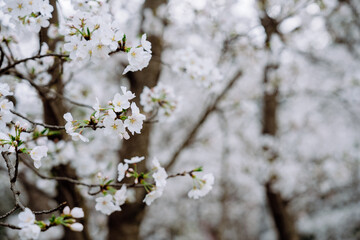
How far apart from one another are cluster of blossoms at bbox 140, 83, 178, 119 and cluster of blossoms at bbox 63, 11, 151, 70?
619 millimetres

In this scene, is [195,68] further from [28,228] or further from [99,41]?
[28,228]

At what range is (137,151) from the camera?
9.55 feet

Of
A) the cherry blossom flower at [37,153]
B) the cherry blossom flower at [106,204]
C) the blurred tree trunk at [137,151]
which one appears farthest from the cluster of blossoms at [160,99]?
the blurred tree trunk at [137,151]

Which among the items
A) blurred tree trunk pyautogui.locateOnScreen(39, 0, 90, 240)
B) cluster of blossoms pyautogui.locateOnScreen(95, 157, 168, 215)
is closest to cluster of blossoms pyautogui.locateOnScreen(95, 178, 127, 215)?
cluster of blossoms pyautogui.locateOnScreen(95, 157, 168, 215)

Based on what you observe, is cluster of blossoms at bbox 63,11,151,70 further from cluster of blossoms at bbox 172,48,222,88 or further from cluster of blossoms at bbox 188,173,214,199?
cluster of blossoms at bbox 172,48,222,88

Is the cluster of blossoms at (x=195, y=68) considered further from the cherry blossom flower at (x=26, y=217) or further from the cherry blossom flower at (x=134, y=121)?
the cherry blossom flower at (x=26, y=217)

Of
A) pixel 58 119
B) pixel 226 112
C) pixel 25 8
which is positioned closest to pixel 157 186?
pixel 25 8

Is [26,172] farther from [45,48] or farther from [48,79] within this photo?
[45,48]

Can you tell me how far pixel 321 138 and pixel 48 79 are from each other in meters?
6.87

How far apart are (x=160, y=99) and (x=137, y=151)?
1267mm

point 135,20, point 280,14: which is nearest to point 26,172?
point 135,20

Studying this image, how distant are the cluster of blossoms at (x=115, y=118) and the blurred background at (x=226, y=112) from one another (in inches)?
18.4

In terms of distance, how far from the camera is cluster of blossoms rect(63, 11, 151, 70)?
1077 millimetres

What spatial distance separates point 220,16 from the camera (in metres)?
3.13
